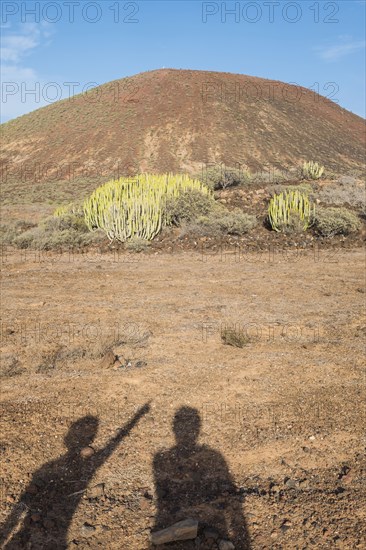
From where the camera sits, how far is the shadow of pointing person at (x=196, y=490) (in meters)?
2.67

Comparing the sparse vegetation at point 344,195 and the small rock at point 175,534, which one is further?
the sparse vegetation at point 344,195

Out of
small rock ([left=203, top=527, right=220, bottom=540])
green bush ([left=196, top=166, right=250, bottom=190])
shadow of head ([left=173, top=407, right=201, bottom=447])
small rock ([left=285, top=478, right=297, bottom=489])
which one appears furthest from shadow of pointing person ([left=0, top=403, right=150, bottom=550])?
green bush ([left=196, top=166, right=250, bottom=190])

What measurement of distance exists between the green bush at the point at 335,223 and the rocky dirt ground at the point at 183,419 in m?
4.84

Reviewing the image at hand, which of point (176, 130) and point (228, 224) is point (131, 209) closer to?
point (228, 224)

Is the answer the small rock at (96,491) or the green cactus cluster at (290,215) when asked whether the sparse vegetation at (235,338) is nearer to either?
the small rock at (96,491)

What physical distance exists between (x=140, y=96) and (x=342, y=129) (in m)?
23.6

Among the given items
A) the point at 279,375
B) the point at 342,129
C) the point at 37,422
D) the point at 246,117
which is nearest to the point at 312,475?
the point at 279,375

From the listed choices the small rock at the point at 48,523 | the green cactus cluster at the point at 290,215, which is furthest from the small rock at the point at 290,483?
the green cactus cluster at the point at 290,215

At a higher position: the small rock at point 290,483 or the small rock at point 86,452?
the small rock at point 86,452

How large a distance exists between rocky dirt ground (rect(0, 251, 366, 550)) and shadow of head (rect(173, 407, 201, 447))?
0.01 metres

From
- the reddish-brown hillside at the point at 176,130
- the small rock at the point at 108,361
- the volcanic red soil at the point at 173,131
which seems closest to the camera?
the small rock at the point at 108,361

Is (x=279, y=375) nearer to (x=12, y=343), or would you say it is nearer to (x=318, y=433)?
(x=318, y=433)

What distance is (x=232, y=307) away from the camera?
263 inches

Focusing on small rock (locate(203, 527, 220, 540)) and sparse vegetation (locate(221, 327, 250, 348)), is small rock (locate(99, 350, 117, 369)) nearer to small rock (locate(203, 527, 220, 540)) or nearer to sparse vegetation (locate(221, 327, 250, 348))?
sparse vegetation (locate(221, 327, 250, 348))
